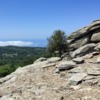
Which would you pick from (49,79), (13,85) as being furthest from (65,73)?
(13,85)

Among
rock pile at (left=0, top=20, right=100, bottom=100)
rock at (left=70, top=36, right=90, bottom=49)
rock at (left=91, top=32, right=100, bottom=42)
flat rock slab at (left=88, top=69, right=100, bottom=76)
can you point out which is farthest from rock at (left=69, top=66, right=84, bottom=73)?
rock at (left=70, top=36, right=90, bottom=49)

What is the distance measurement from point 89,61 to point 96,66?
12.4 ft

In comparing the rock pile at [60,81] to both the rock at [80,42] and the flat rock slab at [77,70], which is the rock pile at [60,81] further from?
the rock at [80,42]

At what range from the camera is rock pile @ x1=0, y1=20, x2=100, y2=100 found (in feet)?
97.6

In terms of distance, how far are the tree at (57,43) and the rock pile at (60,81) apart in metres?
12.6

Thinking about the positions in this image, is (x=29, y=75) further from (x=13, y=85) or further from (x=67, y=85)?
(x=67, y=85)

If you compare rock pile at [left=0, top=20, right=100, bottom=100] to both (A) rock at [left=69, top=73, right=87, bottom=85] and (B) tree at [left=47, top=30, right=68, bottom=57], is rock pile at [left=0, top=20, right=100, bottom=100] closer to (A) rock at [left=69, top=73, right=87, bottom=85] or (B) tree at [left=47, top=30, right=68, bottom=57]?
(A) rock at [left=69, top=73, right=87, bottom=85]

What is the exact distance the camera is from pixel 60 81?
115 feet

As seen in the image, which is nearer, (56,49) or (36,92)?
(36,92)

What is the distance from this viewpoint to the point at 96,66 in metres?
37.6

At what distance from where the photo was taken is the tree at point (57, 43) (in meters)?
61.8

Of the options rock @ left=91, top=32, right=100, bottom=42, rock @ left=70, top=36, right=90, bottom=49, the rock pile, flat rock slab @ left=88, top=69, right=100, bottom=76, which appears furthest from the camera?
rock @ left=70, top=36, right=90, bottom=49

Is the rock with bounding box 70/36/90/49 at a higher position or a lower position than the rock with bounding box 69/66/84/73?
higher

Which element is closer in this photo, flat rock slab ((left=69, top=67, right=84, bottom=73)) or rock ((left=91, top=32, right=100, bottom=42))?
flat rock slab ((left=69, top=67, right=84, bottom=73))
